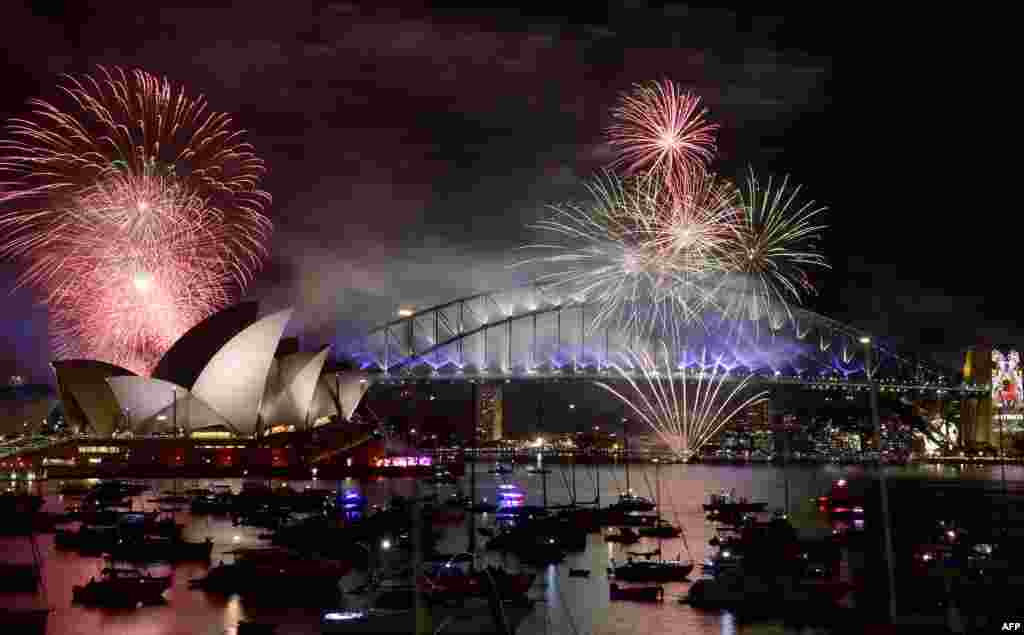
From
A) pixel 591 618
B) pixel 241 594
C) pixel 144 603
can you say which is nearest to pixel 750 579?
pixel 591 618

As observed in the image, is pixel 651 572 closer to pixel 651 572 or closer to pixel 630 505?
pixel 651 572

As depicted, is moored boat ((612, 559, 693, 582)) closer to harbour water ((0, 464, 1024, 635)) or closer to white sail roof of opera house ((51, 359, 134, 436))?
harbour water ((0, 464, 1024, 635))

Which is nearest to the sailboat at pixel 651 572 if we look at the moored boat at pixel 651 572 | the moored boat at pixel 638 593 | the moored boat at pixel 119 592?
the moored boat at pixel 651 572

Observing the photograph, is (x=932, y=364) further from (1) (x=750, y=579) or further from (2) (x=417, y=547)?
(2) (x=417, y=547)

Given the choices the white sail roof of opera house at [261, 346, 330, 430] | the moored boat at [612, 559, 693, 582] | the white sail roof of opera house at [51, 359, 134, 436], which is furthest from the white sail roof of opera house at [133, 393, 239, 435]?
the moored boat at [612, 559, 693, 582]

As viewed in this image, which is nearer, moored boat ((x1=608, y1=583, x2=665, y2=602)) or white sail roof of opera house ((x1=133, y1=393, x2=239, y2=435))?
moored boat ((x1=608, y1=583, x2=665, y2=602))

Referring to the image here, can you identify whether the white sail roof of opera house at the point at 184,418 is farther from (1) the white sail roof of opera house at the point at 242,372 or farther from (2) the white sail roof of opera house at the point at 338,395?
(2) the white sail roof of opera house at the point at 338,395
